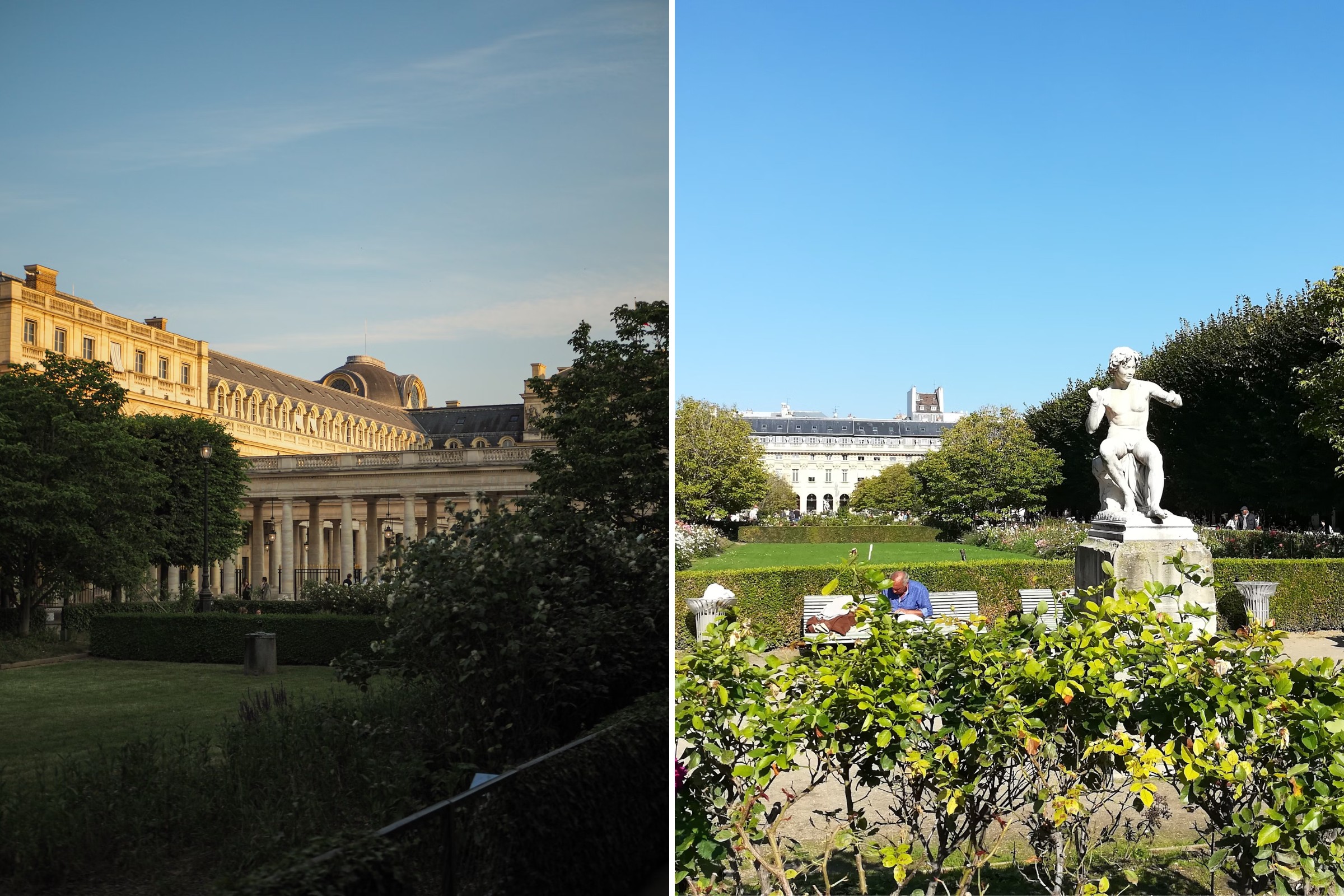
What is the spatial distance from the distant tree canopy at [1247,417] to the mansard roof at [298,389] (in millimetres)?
22003

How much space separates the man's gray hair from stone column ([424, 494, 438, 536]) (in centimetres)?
700

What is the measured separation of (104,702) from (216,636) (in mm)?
218

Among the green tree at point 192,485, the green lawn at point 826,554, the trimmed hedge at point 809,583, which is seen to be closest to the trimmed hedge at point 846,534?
the green lawn at point 826,554

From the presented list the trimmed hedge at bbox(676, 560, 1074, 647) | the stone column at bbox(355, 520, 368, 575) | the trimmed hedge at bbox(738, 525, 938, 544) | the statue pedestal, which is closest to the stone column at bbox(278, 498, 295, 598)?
the stone column at bbox(355, 520, 368, 575)

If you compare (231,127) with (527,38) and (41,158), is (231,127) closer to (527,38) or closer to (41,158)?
(41,158)

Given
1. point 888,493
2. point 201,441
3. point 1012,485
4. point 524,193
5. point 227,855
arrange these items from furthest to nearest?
point 888,493 < point 1012,485 < point 524,193 < point 201,441 < point 227,855

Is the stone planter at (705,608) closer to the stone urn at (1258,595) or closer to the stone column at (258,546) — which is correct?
the stone urn at (1258,595)

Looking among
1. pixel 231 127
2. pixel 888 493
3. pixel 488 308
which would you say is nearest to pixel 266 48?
pixel 231 127

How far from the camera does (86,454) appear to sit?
1.52 m

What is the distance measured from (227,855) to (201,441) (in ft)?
2.23

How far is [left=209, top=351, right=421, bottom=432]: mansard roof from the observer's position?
1.67 m

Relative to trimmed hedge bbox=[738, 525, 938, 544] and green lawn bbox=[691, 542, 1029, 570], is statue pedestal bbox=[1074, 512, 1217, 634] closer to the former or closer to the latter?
green lawn bbox=[691, 542, 1029, 570]

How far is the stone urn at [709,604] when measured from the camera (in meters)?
12.3

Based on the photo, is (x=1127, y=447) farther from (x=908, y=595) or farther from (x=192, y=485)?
(x=192, y=485)
